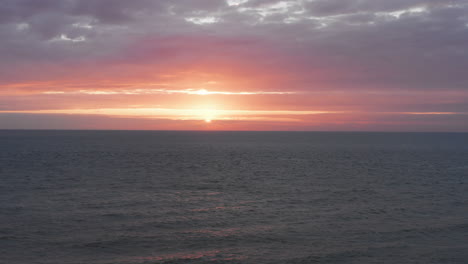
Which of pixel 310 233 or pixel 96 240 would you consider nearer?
pixel 96 240

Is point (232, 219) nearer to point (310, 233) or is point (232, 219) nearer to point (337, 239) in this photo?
point (310, 233)

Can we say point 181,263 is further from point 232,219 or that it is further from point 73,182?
point 73,182

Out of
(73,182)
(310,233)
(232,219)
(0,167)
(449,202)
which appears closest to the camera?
(310,233)

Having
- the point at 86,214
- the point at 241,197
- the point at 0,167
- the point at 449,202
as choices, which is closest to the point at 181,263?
the point at 86,214

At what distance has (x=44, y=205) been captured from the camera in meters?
34.3

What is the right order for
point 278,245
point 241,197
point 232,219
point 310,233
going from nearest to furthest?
1. point 278,245
2. point 310,233
3. point 232,219
4. point 241,197

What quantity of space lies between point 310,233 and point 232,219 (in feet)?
21.8

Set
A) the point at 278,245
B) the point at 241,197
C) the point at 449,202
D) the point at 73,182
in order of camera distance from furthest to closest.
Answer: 1. the point at 73,182
2. the point at 241,197
3. the point at 449,202
4. the point at 278,245

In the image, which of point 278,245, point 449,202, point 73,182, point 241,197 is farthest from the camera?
point 73,182

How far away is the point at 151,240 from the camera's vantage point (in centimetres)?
2406

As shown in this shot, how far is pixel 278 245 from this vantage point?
23359 millimetres

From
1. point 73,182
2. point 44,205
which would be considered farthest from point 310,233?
point 73,182

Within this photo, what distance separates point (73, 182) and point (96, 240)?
93.1 feet

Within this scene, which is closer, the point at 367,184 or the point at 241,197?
the point at 241,197
